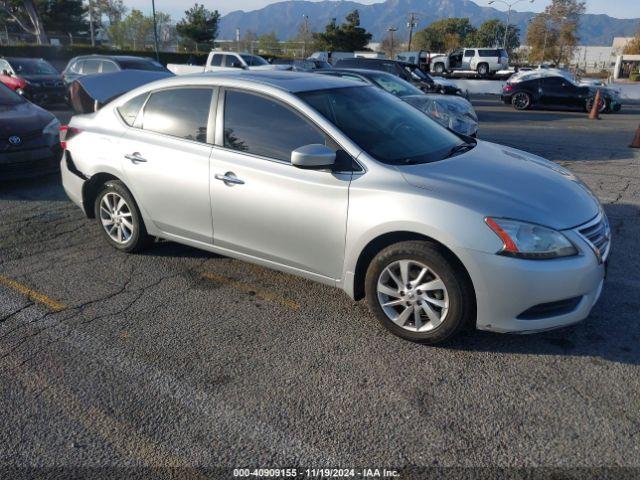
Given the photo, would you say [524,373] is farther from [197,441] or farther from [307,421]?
[197,441]

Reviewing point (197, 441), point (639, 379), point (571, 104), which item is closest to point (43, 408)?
point (197, 441)

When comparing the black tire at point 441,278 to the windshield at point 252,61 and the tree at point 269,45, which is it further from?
the tree at point 269,45

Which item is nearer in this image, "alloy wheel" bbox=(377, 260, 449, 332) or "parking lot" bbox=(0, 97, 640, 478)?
"parking lot" bbox=(0, 97, 640, 478)

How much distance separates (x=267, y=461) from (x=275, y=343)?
1.08 meters

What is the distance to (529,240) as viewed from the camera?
317 centimetres

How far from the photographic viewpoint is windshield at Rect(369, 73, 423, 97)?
11.8 m

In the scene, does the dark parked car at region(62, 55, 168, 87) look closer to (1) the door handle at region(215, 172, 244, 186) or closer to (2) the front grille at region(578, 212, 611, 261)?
(1) the door handle at region(215, 172, 244, 186)

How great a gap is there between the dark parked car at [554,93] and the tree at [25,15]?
135 ft

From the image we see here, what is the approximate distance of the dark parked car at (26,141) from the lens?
7.05 meters

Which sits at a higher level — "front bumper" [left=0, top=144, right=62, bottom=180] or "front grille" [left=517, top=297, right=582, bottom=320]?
"front grille" [left=517, top=297, right=582, bottom=320]

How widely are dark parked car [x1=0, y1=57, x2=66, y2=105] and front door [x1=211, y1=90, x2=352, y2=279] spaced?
586 inches

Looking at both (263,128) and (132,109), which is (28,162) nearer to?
(132,109)

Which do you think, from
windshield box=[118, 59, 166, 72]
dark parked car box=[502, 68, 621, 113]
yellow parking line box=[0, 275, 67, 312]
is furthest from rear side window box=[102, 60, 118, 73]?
dark parked car box=[502, 68, 621, 113]

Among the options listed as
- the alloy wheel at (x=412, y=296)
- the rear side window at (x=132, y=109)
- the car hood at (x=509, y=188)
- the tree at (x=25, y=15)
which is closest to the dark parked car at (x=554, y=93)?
the car hood at (x=509, y=188)
